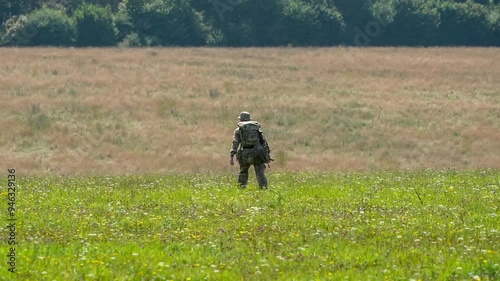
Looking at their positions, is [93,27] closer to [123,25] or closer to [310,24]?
[123,25]

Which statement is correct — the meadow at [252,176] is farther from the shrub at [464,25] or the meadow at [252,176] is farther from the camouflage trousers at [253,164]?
the shrub at [464,25]

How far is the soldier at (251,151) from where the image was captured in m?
22.7

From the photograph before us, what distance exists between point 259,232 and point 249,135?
8.23m

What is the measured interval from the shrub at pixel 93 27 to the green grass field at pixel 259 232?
6844 cm

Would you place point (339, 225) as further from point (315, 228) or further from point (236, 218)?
point (236, 218)

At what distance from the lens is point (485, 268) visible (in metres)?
11.3

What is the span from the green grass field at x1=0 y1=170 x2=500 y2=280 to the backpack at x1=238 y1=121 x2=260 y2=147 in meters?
1.15

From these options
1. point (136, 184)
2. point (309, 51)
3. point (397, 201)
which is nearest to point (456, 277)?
point (397, 201)

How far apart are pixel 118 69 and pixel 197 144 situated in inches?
819

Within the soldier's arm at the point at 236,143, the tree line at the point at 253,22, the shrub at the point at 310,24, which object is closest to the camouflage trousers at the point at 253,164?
the soldier's arm at the point at 236,143

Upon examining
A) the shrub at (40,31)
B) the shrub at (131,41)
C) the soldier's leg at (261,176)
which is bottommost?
the shrub at (131,41)

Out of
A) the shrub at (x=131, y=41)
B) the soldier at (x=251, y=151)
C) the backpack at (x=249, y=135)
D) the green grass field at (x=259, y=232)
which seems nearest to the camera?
the green grass field at (x=259, y=232)

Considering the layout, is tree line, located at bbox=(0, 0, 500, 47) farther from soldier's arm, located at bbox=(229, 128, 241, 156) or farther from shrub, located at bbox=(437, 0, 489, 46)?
soldier's arm, located at bbox=(229, 128, 241, 156)

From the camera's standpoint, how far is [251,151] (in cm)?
2273
